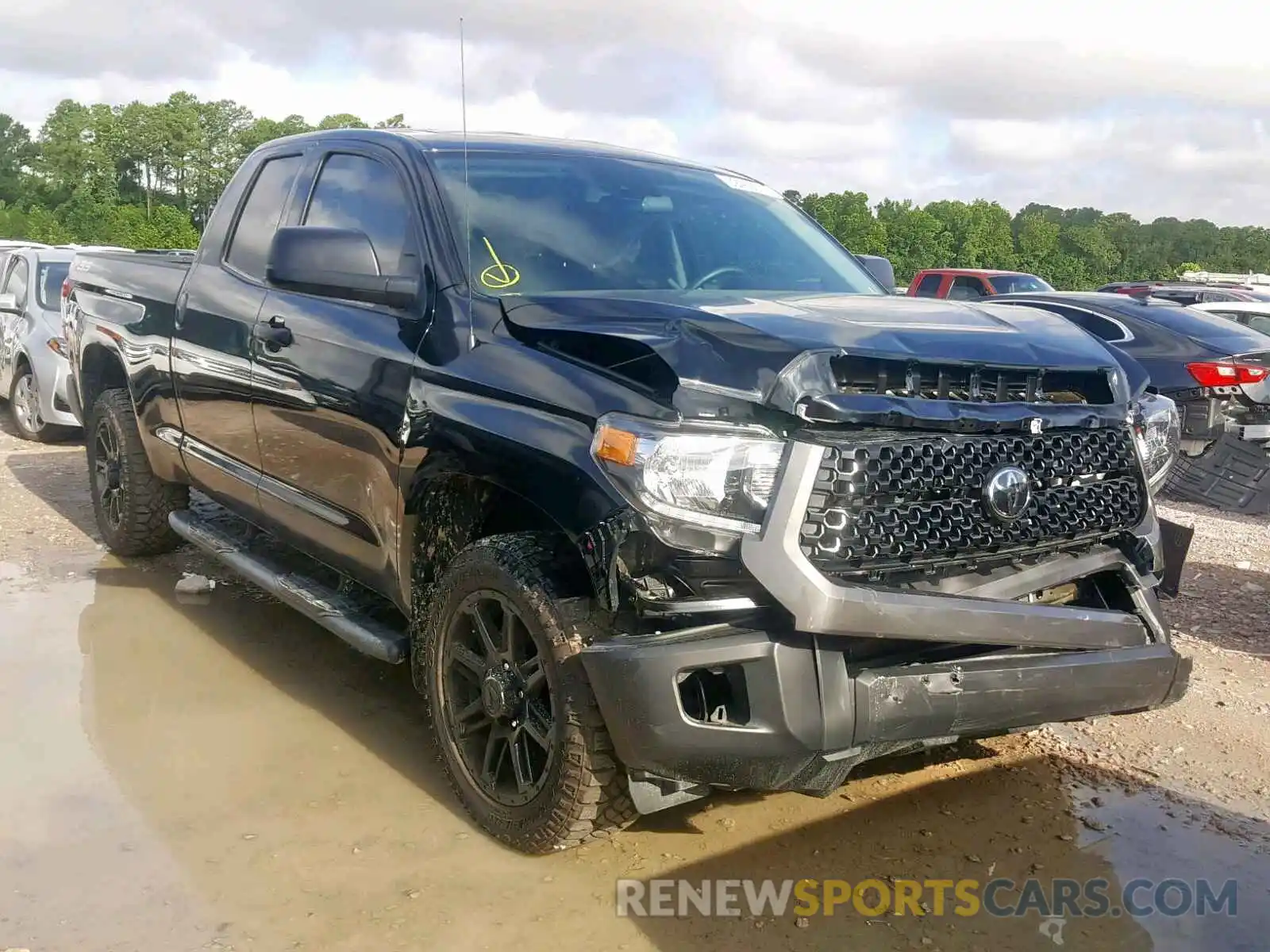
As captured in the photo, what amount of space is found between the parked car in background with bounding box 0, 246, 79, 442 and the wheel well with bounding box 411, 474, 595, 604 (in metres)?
6.92

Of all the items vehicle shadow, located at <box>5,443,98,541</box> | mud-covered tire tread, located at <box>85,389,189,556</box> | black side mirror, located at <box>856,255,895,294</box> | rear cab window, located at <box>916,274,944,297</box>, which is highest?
black side mirror, located at <box>856,255,895,294</box>

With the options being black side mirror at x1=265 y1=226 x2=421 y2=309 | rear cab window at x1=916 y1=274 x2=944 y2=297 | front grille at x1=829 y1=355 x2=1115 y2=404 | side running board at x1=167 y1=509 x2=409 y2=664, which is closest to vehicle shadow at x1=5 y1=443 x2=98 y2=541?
side running board at x1=167 y1=509 x2=409 y2=664

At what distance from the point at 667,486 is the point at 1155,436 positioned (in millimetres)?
1618

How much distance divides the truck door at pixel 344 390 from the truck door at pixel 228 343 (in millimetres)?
148

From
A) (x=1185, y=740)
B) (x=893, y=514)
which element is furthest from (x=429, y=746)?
(x=1185, y=740)

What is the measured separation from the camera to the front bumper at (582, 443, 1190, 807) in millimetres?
2697

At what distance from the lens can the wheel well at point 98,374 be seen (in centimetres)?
613

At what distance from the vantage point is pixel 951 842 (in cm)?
350

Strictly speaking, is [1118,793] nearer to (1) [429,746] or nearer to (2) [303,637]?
(1) [429,746]

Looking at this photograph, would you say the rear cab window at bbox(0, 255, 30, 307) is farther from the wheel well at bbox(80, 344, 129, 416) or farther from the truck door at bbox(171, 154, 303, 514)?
the truck door at bbox(171, 154, 303, 514)

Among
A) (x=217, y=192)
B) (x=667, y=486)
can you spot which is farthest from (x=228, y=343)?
(x=217, y=192)

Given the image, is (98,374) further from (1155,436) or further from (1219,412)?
(1219,412)

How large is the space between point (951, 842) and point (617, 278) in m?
1.96

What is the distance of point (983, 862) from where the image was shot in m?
3.39
